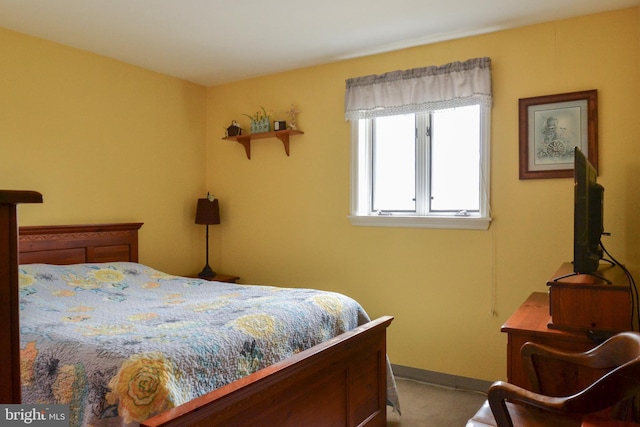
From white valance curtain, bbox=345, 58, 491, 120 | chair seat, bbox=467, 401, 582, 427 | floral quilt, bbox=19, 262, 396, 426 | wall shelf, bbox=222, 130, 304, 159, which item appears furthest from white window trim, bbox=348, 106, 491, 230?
chair seat, bbox=467, 401, 582, 427

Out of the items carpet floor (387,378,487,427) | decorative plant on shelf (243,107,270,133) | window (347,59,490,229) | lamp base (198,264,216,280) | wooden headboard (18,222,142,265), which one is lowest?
carpet floor (387,378,487,427)

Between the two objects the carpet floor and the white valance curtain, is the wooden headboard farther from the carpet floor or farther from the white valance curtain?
the carpet floor

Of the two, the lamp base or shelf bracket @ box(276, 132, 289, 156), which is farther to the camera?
the lamp base

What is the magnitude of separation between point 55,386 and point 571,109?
3126 mm

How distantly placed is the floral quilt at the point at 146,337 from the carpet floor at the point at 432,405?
71cm

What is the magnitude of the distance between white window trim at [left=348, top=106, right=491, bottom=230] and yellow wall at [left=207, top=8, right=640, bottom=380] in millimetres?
53

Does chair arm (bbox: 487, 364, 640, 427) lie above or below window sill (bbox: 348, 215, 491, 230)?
below

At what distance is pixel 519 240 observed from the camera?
3096mm

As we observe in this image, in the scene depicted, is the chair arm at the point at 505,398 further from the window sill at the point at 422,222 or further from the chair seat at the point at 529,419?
the window sill at the point at 422,222

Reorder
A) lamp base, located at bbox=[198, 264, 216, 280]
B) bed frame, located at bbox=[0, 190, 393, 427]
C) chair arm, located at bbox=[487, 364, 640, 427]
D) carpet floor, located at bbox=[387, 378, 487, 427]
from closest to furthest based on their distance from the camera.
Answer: bed frame, located at bbox=[0, 190, 393, 427] → chair arm, located at bbox=[487, 364, 640, 427] → carpet floor, located at bbox=[387, 378, 487, 427] → lamp base, located at bbox=[198, 264, 216, 280]

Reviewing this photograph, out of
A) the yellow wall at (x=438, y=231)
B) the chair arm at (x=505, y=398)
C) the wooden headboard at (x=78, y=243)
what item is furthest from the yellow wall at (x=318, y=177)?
the chair arm at (x=505, y=398)

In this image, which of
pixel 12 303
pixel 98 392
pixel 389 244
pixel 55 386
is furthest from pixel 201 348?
pixel 389 244

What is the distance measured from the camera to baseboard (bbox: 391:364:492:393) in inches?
127

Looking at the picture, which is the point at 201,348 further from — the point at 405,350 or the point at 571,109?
the point at 571,109
